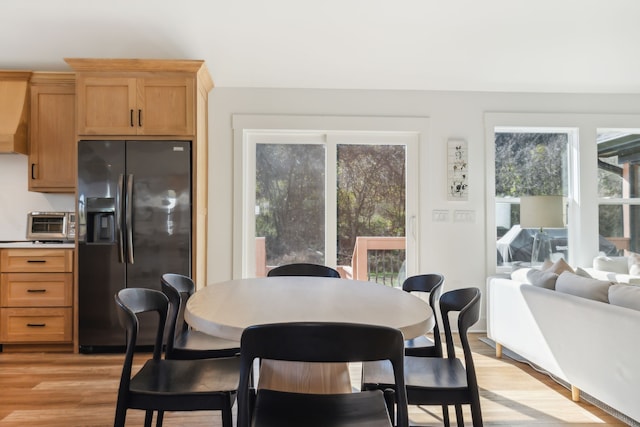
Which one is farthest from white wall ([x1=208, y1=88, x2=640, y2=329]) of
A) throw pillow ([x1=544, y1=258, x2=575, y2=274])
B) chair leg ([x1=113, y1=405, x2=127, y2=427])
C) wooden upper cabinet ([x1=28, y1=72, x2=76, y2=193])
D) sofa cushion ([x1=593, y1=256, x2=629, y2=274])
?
chair leg ([x1=113, y1=405, x2=127, y2=427])

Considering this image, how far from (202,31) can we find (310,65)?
947 millimetres

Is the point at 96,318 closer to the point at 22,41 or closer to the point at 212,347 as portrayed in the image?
the point at 212,347

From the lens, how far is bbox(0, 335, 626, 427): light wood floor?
2.14 meters

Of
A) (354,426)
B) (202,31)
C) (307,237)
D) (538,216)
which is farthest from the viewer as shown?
(307,237)

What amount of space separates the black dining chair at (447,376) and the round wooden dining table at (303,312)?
14 cm

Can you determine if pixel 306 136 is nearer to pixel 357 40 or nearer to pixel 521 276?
pixel 357 40

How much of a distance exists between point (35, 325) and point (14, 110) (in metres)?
1.84

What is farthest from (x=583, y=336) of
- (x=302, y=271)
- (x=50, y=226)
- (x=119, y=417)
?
(x=50, y=226)

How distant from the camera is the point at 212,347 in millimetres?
1845

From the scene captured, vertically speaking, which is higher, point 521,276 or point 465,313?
point 465,313

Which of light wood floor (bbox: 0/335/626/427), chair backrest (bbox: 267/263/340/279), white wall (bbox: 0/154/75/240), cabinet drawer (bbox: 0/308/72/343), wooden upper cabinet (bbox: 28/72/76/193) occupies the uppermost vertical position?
wooden upper cabinet (bbox: 28/72/76/193)

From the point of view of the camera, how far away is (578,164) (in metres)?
4.00

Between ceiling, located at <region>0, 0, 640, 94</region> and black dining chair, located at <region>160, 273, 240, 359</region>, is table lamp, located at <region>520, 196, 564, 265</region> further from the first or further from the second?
black dining chair, located at <region>160, 273, 240, 359</region>

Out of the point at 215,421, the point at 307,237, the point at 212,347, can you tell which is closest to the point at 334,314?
the point at 212,347
